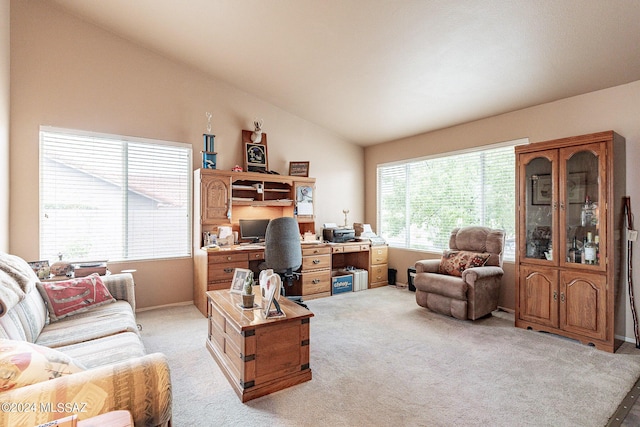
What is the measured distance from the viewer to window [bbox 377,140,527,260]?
4.17 meters

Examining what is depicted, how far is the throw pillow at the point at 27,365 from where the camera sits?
1134 mm

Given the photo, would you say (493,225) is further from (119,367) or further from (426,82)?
(119,367)

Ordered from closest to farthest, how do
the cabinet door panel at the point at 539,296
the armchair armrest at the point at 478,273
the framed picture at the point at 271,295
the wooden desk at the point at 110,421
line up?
the wooden desk at the point at 110,421, the framed picture at the point at 271,295, the cabinet door panel at the point at 539,296, the armchair armrest at the point at 478,273

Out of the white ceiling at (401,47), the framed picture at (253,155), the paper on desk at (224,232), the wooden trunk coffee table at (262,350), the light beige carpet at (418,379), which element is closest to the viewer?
the light beige carpet at (418,379)

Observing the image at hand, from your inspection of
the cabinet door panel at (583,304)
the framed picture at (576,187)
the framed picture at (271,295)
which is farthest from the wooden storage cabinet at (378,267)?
the framed picture at (271,295)

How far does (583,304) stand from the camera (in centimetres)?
305

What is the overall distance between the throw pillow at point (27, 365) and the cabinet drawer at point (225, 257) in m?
2.47

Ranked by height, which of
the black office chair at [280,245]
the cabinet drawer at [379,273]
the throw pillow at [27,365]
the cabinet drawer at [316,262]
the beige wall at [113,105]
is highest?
the beige wall at [113,105]

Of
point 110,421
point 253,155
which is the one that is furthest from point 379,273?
point 110,421

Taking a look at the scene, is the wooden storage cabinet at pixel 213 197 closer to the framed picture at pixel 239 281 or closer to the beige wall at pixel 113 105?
the beige wall at pixel 113 105

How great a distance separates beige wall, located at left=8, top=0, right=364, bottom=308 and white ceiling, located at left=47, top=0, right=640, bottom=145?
24 centimetres

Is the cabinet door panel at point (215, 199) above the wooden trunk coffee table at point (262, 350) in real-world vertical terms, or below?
above

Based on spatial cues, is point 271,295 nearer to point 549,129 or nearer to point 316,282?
point 316,282

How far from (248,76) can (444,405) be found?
4.32 metres
